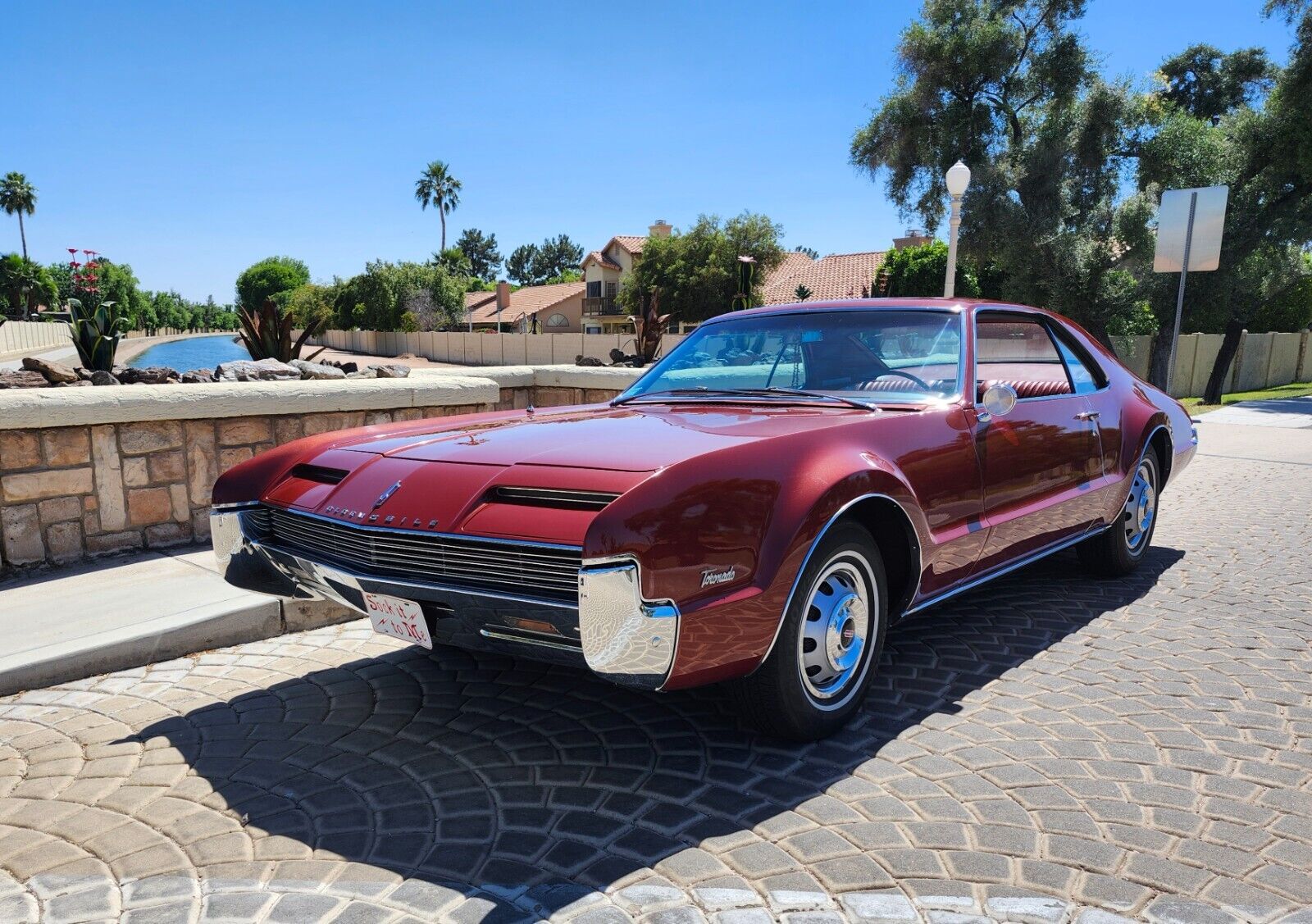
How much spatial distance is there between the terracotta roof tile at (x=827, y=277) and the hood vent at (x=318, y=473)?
149 ft

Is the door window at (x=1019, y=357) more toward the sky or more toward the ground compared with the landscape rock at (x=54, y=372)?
more toward the sky

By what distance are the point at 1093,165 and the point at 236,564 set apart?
23.2 metres

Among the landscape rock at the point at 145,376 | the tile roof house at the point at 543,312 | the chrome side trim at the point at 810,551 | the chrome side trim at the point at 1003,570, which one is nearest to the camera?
the chrome side trim at the point at 810,551

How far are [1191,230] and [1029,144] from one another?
41.3 ft

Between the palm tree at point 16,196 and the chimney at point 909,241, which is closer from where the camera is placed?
the chimney at point 909,241

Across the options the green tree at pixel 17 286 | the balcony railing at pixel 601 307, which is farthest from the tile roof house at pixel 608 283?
the green tree at pixel 17 286

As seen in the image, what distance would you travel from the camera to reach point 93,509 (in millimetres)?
5062

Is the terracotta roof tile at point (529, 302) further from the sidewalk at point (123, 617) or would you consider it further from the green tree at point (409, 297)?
the sidewalk at point (123, 617)

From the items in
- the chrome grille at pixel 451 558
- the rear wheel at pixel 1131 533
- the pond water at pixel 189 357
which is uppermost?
the chrome grille at pixel 451 558

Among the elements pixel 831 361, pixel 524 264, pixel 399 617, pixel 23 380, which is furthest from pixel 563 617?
pixel 524 264

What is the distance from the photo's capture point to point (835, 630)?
304cm

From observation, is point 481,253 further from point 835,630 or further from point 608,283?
point 835,630

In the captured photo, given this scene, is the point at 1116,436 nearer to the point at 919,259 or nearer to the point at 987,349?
the point at 987,349

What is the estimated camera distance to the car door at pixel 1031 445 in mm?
3820
